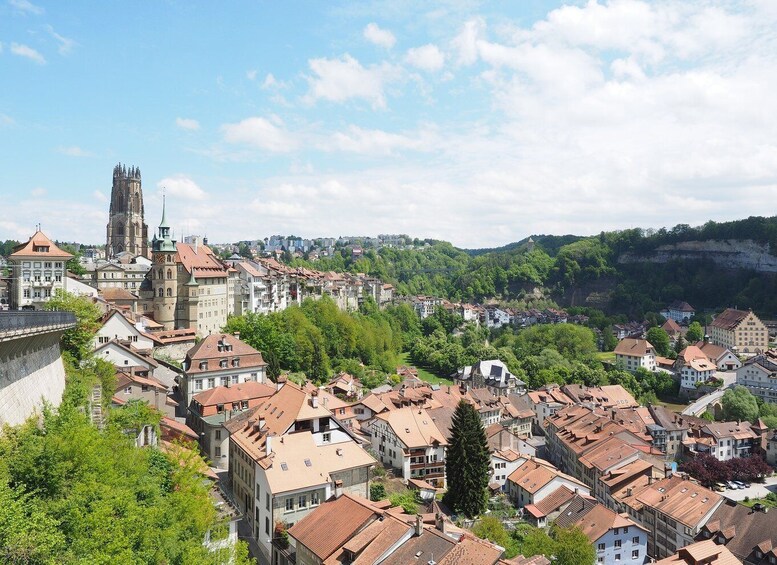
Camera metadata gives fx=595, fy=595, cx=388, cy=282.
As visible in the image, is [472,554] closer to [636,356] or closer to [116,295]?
[116,295]

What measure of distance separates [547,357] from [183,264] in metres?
53.2

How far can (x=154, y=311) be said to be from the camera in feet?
175

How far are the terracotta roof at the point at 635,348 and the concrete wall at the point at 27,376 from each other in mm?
78343

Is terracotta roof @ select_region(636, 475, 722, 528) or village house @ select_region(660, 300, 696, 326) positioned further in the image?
village house @ select_region(660, 300, 696, 326)

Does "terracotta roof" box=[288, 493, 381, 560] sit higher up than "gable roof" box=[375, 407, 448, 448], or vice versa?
"terracotta roof" box=[288, 493, 381, 560]

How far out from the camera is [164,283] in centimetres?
5269

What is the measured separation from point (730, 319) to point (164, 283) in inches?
3731

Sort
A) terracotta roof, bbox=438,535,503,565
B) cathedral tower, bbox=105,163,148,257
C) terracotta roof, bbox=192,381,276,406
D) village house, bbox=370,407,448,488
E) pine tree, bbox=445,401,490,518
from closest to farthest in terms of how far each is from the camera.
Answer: terracotta roof, bbox=438,535,503,565, pine tree, bbox=445,401,490,518, terracotta roof, bbox=192,381,276,406, village house, bbox=370,407,448,488, cathedral tower, bbox=105,163,148,257

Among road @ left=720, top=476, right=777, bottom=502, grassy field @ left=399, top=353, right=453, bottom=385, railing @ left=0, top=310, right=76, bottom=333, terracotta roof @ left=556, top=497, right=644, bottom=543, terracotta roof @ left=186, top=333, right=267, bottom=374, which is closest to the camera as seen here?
railing @ left=0, top=310, right=76, bottom=333

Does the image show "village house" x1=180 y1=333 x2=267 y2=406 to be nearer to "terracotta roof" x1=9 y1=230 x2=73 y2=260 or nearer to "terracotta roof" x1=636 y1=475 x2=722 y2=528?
"terracotta roof" x1=9 y1=230 x2=73 y2=260

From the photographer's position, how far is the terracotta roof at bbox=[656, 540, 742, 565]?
2986 cm

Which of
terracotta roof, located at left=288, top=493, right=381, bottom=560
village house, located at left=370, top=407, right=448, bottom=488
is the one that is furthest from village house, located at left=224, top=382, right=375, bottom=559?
village house, located at left=370, top=407, right=448, bottom=488

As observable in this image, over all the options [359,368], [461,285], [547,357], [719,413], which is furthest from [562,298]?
[359,368]

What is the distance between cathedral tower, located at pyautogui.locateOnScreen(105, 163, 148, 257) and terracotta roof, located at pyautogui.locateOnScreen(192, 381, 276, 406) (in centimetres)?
5890
